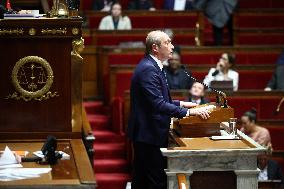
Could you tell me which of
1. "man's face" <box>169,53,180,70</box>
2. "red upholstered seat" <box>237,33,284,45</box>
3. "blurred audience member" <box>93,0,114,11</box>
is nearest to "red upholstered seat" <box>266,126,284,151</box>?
"man's face" <box>169,53,180,70</box>

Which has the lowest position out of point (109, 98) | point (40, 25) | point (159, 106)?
point (109, 98)

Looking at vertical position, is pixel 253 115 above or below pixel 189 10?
below

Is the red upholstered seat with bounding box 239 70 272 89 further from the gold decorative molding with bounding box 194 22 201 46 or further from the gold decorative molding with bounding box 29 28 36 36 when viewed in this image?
the gold decorative molding with bounding box 29 28 36 36

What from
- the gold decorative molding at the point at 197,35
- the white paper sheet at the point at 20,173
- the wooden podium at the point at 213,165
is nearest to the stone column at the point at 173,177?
the wooden podium at the point at 213,165

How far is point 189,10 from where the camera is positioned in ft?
27.0

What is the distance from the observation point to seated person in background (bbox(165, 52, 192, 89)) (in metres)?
6.60

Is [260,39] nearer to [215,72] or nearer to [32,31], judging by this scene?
[215,72]

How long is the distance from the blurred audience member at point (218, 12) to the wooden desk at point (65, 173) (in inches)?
189

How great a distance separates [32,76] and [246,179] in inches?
43.2

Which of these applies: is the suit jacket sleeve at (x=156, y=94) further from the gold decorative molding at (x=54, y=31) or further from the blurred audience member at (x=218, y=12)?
the blurred audience member at (x=218, y=12)

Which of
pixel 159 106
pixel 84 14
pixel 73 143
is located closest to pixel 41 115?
pixel 73 143

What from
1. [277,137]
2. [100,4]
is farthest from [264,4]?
[277,137]

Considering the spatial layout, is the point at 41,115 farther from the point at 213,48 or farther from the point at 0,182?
the point at 213,48

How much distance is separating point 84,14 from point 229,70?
1.94 metres
